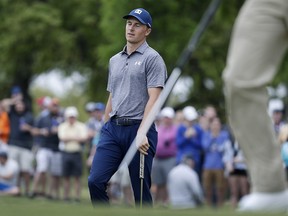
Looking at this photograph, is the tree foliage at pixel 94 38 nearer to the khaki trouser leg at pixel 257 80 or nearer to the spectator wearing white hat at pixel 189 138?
the spectator wearing white hat at pixel 189 138

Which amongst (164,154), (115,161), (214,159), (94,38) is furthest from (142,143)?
(94,38)

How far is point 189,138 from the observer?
19.5 m

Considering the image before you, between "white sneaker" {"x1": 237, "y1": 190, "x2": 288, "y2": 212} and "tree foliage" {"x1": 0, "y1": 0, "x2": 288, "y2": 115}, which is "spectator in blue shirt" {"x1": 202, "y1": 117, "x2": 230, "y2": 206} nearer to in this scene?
"tree foliage" {"x1": 0, "y1": 0, "x2": 288, "y2": 115}

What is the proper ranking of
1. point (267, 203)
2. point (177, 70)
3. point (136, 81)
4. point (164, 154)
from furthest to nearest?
1. point (164, 154)
2. point (136, 81)
3. point (177, 70)
4. point (267, 203)

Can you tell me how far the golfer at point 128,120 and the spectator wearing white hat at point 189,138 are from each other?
392 inches

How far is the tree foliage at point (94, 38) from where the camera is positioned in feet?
89.4

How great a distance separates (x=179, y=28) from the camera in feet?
90.0

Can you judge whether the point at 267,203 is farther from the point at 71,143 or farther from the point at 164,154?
the point at 71,143

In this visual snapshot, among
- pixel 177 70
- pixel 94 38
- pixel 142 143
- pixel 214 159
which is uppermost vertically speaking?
pixel 94 38

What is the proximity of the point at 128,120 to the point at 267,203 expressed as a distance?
427 centimetres

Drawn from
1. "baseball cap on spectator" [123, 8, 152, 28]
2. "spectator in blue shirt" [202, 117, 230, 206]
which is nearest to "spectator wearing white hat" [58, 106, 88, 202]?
"spectator in blue shirt" [202, 117, 230, 206]

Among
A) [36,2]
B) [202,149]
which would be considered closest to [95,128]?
[202,149]

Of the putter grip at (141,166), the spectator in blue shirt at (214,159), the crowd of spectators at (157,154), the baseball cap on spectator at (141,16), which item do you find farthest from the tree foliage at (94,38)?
the putter grip at (141,166)

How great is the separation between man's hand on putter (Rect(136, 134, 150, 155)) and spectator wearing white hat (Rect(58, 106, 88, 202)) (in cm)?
1221
